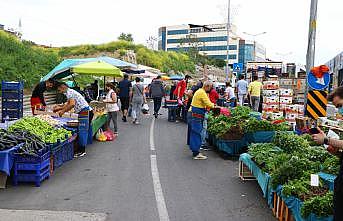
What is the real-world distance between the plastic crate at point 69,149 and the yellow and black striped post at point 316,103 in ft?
22.8

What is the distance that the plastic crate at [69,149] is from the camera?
9.24 m

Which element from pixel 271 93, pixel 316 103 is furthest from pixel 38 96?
pixel 271 93

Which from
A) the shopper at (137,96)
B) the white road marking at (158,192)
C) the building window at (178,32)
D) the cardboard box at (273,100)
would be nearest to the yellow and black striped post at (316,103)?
the cardboard box at (273,100)

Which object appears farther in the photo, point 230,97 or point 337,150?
point 230,97

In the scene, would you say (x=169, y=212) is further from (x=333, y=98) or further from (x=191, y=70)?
(x=191, y=70)

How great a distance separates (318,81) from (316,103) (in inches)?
34.8

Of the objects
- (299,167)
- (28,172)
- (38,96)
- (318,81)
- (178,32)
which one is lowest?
(28,172)

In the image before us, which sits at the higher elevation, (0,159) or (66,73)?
(66,73)

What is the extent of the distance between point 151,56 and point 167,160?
42768 millimetres

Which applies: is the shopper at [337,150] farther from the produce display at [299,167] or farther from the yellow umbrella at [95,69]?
the yellow umbrella at [95,69]

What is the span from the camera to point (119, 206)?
6383 millimetres

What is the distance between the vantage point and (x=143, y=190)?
729cm

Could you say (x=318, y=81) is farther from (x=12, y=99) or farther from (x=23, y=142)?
(x=12, y=99)

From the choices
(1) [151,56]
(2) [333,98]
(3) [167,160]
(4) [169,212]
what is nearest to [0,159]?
(4) [169,212]
